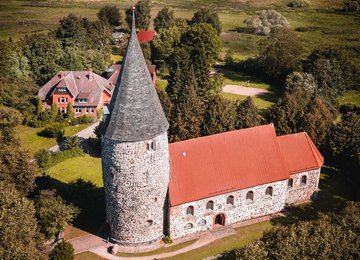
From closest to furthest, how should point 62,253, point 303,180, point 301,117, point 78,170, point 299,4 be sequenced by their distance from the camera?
1. point 62,253
2. point 303,180
3. point 78,170
4. point 301,117
5. point 299,4

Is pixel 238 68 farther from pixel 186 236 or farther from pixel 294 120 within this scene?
pixel 186 236

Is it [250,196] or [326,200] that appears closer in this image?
[250,196]

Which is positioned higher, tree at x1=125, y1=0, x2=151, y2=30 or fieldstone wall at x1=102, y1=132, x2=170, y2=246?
tree at x1=125, y1=0, x2=151, y2=30

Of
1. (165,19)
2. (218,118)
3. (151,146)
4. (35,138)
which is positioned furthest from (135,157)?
(165,19)

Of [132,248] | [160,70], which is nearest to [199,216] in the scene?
[132,248]

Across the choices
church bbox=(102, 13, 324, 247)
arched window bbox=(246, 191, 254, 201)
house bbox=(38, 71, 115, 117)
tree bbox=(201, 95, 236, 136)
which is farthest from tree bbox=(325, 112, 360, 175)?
house bbox=(38, 71, 115, 117)

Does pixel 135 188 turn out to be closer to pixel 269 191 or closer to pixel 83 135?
pixel 269 191

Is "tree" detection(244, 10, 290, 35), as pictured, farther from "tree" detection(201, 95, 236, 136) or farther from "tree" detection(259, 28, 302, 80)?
"tree" detection(201, 95, 236, 136)
